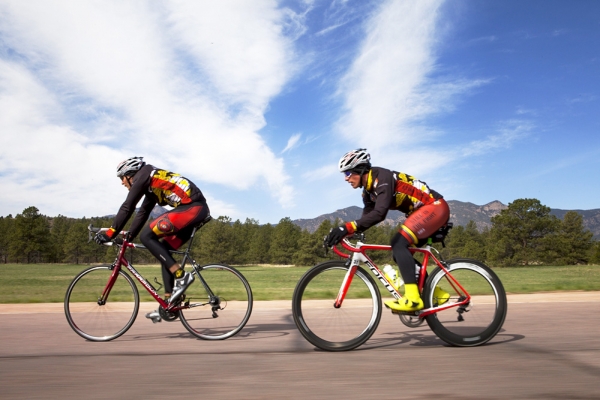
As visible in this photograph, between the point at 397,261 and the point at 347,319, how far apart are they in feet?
2.45

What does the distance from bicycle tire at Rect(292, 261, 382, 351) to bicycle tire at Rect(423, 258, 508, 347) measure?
0.57 meters

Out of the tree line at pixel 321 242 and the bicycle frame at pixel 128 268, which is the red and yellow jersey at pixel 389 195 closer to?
the bicycle frame at pixel 128 268

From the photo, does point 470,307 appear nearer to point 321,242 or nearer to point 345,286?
point 345,286

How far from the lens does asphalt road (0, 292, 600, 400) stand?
3.11m

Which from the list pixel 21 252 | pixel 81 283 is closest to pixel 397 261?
pixel 81 283

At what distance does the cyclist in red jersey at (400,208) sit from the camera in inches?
179

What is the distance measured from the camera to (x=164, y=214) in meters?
5.33

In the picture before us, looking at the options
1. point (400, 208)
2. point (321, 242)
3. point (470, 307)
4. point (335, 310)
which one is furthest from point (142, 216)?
point (321, 242)

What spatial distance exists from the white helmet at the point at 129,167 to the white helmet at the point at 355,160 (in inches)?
93.5

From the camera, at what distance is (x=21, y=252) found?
93.8m

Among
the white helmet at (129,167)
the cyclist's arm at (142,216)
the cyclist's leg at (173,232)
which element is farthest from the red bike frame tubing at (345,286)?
the white helmet at (129,167)

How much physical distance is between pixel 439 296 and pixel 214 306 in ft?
8.33

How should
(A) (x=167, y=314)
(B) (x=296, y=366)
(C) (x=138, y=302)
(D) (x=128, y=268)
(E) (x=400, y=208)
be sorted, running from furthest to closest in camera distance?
(D) (x=128, y=268) → (C) (x=138, y=302) → (A) (x=167, y=314) → (E) (x=400, y=208) → (B) (x=296, y=366)

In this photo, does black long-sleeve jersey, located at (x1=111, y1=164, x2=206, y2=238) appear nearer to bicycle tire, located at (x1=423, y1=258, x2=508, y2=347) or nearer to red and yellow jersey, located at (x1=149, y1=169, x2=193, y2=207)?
red and yellow jersey, located at (x1=149, y1=169, x2=193, y2=207)
